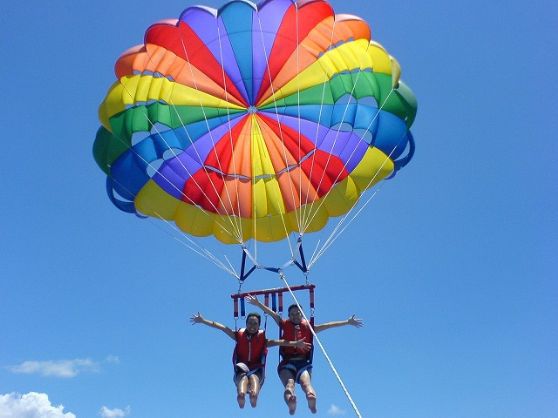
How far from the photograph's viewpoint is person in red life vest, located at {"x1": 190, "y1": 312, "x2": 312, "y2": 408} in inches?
301

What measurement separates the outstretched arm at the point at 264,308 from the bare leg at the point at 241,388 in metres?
0.91

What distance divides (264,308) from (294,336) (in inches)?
21.8

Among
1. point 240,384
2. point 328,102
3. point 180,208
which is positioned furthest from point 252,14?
point 240,384

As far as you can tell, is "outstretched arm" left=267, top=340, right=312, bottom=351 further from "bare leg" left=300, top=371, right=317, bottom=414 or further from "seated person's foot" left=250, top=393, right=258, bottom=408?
"seated person's foot" left=250, top=393, right=258, bottom=408

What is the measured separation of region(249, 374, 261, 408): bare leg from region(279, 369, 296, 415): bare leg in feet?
1.07

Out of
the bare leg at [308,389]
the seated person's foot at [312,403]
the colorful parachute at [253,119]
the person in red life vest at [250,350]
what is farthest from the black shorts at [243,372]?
the colorful parachute at [253,119]

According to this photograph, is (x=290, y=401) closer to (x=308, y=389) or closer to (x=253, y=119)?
(x=308, y=389)

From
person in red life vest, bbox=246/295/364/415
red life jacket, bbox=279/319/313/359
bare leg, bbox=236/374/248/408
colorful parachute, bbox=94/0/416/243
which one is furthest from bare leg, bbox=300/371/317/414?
colorful parachute, bbox=94/0/416/243

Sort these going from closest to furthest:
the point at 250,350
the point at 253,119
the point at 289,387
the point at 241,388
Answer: the point at 289,387
the point at 241,388
the point at 250,350
the point at 253,119

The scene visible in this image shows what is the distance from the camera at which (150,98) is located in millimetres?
9883

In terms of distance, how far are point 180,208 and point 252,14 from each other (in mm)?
3473

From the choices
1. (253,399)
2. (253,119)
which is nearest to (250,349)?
(253,399)

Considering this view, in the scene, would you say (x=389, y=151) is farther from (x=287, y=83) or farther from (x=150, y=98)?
(x=150, y=98)

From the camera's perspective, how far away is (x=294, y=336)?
26.6 ft
